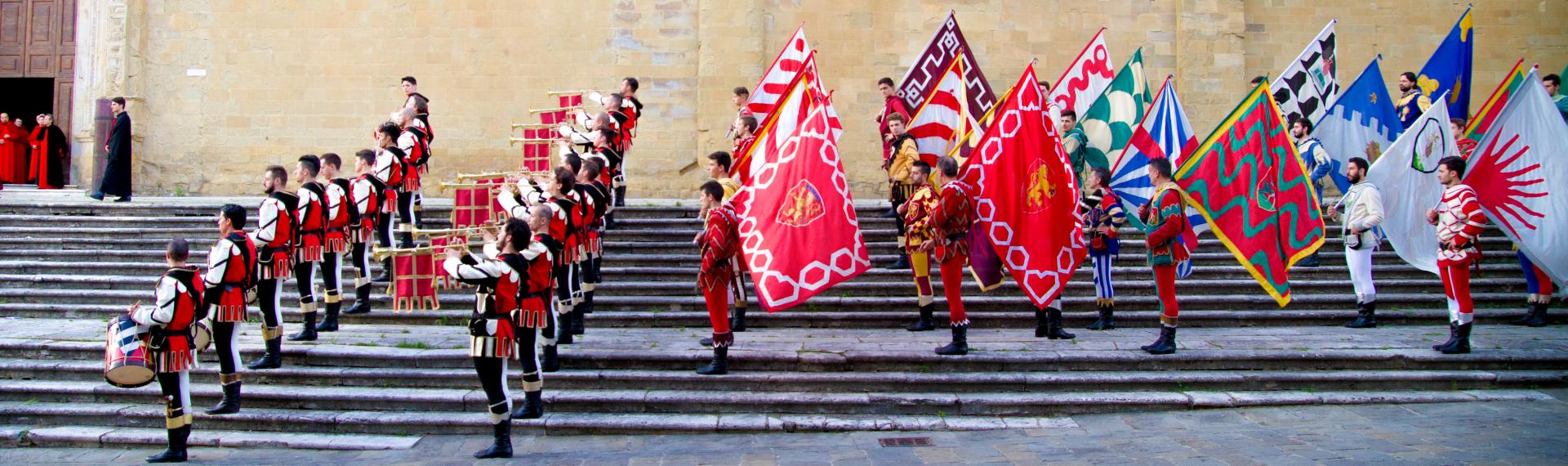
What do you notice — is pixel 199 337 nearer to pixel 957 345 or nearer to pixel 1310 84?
pixel 957 345

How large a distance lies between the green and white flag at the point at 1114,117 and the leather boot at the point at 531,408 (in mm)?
6765

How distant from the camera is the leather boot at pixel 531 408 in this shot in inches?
308

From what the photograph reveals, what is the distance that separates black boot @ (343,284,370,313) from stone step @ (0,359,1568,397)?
170cm

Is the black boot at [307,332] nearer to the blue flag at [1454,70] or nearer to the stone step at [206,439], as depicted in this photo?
the stone step at [206,439]

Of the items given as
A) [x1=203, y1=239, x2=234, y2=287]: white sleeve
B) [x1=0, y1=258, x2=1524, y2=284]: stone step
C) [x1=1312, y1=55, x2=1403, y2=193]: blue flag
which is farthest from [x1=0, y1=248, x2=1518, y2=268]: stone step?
[x1=203, y1=239, x2=234, y2=287]: white sleeve

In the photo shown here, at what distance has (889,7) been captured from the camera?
688 inches

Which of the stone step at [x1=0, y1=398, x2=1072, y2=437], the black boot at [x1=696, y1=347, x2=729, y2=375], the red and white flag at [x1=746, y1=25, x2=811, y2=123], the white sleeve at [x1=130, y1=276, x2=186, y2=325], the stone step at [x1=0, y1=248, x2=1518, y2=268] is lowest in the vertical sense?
the stone step at [x1=0, y1=398, x2=1072, y2=437]

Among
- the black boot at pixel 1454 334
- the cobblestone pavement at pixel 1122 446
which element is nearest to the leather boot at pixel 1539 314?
the black boot at pixel 1454 334

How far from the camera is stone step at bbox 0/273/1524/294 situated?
11281mm

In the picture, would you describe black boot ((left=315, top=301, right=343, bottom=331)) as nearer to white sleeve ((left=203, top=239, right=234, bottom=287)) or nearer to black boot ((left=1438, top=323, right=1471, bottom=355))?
white sleeve ((left=203, top=239, right=234, bottom=287))

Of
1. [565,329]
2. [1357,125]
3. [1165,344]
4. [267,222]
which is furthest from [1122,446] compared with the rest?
[1357,125]

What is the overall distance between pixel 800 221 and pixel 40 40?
15631mm

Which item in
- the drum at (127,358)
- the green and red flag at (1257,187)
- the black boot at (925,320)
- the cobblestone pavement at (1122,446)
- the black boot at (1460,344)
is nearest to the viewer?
the cobblestone pavement at (1122,446)

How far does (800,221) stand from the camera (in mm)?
8688
